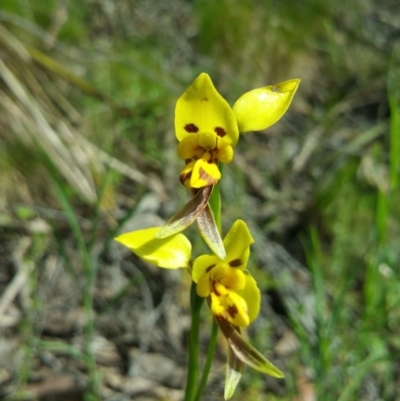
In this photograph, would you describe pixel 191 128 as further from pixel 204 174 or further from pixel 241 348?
pixel 241 348

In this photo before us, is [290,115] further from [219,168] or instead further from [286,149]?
[219,168]

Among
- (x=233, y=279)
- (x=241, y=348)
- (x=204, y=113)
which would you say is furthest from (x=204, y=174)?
(x=241, y=348)

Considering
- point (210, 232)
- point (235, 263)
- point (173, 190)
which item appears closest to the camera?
point (210, 232)

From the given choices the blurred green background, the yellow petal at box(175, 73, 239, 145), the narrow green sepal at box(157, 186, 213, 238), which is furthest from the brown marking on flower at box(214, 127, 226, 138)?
the blurred green background

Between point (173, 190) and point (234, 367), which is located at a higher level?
point (173, 190)

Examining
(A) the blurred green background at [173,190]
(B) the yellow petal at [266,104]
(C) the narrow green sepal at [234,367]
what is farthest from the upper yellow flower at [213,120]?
(A) the blurred green background at [173,190]

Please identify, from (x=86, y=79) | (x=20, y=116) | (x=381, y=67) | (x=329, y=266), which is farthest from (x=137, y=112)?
(x=381, y=67)
